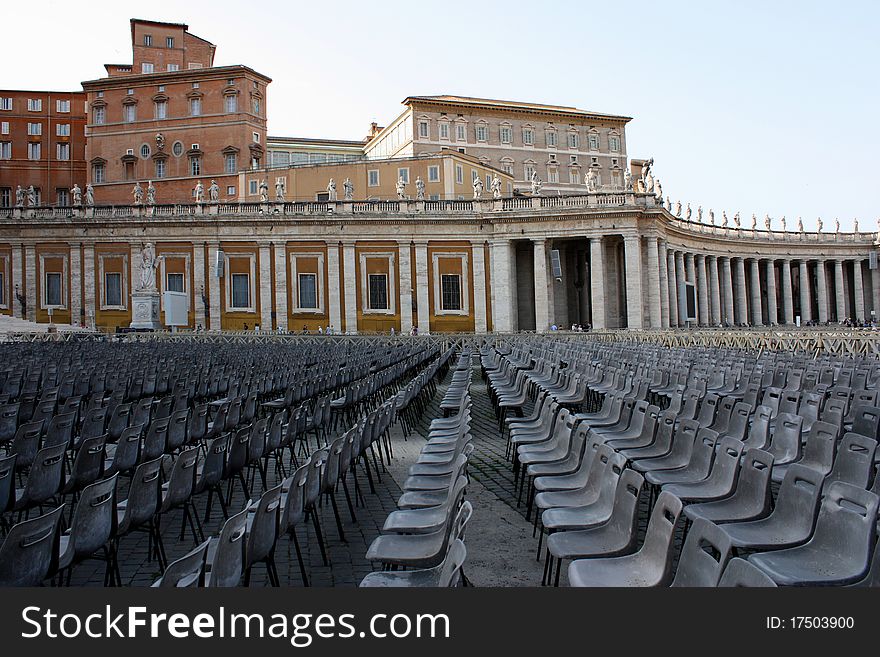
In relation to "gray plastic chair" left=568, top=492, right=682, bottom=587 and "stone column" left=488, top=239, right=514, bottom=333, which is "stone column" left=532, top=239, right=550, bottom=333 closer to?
"stone column" left=488, top=239, right=514, bottom=333

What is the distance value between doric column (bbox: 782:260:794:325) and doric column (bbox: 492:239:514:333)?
30472 mm

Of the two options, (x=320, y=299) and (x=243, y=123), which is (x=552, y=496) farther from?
(x=243, y=123)

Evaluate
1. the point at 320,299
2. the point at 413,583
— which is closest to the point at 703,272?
the point at 320,299

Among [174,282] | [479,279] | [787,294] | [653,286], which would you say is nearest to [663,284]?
[653,286]

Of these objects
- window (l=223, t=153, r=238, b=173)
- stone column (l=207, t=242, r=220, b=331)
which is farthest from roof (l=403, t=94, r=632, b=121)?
stone column (l=207, t=242, r=220, b=331)

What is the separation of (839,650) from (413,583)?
7.35ft

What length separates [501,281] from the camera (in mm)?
42406

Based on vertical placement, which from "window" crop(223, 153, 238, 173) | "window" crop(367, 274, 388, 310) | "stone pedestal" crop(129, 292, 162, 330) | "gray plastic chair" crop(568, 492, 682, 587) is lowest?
"gray plastic chair" crop(568, 492, 682, 587)

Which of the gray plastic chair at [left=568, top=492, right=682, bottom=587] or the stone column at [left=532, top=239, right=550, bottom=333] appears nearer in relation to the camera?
the gray plastic chair at [left=568, top=492, right=682, bottom=587]

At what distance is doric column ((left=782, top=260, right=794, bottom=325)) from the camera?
59.1 meters

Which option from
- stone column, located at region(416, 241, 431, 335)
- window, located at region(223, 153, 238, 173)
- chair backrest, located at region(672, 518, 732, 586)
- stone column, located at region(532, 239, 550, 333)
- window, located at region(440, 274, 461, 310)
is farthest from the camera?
window, located at region(223, 153, 238, 173)

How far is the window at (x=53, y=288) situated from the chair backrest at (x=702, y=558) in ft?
147

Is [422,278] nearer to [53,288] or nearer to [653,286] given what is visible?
[653,286]

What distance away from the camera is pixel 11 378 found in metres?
13.2
